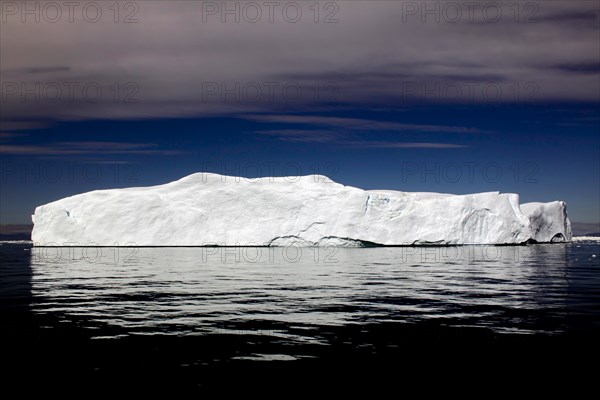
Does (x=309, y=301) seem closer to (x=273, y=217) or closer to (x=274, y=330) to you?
(x=274, y=330)

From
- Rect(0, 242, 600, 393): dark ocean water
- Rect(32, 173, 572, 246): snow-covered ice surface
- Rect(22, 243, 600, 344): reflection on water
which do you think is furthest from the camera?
Rect(32, 173, 572, 246): snow-covered ice surface

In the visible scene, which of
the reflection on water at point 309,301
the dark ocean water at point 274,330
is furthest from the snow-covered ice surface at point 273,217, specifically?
the dark ocean water at point 274,330

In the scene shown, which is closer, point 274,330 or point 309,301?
point 274,330

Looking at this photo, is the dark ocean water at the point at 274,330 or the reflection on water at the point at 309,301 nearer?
the dark ocean water at the point at 274,330

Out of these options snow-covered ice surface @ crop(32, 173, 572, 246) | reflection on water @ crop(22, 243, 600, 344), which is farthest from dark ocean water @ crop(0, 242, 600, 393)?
snow-covered ice surface @ crop(32, 173, 572, 246)

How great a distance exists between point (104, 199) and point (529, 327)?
47.5 metres

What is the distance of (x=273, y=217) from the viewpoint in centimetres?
5088

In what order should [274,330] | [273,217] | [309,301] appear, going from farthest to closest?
[273,217] → [309,301] → [274,330]

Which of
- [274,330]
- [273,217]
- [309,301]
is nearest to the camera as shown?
[274,330]

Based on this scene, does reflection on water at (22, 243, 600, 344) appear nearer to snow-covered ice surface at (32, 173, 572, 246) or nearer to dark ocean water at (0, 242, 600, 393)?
dark ocean water at (0, 242, 600, 393)

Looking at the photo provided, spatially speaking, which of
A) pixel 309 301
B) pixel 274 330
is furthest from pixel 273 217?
pixel 274 330

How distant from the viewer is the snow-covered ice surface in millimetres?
49781

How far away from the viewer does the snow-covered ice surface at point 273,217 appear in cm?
4978

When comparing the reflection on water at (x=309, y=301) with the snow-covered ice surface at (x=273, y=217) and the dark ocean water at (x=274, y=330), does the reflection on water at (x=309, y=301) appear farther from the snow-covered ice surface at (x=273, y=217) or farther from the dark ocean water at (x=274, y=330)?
the snow-covered ice surface at (x=273, y=217)
